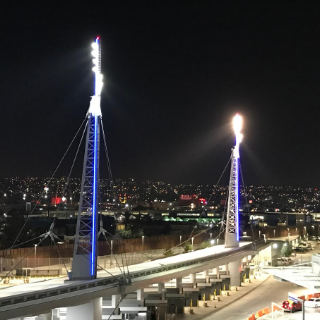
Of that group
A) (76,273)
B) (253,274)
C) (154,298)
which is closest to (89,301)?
(76,273)

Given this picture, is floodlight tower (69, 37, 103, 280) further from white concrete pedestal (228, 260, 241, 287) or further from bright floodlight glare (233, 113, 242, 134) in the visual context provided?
bright floodlight glare (233, 113, 242, 134)

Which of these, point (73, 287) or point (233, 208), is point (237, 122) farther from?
point (73, 287)

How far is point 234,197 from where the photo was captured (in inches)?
1791

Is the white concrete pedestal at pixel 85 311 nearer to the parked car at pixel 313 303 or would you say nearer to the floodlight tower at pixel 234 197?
the parked car at pixel 313 303

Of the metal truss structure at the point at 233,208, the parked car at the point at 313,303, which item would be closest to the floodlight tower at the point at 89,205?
the parked car at the point at 313,303

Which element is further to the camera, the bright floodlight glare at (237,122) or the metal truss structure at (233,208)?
the bright floodlight glare at (237,122)

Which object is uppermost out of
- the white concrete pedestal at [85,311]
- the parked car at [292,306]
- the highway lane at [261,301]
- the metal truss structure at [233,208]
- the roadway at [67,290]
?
the metal truss structure at [233,208]

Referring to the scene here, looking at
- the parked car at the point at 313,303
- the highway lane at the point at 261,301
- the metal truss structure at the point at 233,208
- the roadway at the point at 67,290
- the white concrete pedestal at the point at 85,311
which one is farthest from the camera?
the metal truss structure at the point at 233,208

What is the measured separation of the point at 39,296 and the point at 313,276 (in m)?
21.4

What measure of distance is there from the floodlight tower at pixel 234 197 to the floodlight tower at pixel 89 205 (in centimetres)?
2170

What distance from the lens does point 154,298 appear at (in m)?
30.3

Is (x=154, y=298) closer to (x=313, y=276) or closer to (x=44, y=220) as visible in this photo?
(x=313, y=276)

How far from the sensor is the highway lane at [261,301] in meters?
28.7

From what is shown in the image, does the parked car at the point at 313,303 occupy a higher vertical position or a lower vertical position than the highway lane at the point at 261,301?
higher
